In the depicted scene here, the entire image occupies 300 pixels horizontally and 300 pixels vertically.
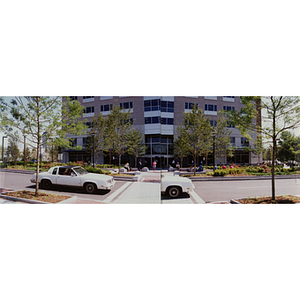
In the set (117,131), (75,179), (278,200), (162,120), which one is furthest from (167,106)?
(278,200)

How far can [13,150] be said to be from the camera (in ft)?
18.2

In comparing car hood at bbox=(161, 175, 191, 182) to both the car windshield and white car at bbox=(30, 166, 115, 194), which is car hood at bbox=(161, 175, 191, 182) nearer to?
white car at bbox=(30, 166, 115, 194)

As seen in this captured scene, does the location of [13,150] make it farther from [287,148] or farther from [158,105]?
[287,148]

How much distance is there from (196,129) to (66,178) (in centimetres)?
457

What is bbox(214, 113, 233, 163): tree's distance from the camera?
5656 millimetres

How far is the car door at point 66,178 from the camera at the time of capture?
533 cm

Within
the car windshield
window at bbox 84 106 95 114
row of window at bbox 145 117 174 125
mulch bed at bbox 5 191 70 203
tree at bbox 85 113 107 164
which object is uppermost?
window at bbox 84 106 95 114

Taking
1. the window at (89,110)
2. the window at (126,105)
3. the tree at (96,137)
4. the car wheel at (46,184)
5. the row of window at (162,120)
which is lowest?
the car wheel at (46,184)

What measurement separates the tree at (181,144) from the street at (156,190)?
3.09ft

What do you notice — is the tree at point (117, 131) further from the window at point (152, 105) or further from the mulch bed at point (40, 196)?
the mulch bed at point (40, 196)

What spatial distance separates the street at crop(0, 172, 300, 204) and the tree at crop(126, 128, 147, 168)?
748mm

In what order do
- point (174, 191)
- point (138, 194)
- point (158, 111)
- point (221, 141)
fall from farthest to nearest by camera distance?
point (221, 141) < point (158, 111) < point (174, 191) < point (138, 194)

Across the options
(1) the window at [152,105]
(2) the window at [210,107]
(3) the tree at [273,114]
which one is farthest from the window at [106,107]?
(3) the tree at [273,114]

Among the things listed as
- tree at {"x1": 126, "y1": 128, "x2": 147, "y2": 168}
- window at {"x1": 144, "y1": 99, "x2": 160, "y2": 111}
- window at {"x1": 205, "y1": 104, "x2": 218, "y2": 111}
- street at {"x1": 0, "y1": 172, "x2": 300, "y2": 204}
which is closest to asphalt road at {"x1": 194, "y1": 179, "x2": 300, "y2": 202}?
street at {"x1": 0, "y1": 172, "x2": 300, "y2": 204}
